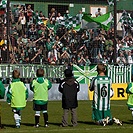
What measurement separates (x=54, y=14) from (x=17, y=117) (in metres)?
17.0

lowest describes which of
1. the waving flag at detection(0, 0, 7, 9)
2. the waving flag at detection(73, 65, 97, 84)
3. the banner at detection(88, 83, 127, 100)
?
the banner at detection(88, 83, 127, 100)

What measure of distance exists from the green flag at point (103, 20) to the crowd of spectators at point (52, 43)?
40 centimetres

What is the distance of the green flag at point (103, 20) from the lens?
33469mm

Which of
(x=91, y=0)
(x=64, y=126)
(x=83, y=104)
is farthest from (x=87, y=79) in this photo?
(x=64, y=126)

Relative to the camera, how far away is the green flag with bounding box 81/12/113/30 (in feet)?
110

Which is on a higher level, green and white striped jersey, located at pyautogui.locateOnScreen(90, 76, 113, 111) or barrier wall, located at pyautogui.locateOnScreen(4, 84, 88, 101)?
green and white striped jersey, located at pyautogui.locateOnScreen(90, 76, 113, 111)

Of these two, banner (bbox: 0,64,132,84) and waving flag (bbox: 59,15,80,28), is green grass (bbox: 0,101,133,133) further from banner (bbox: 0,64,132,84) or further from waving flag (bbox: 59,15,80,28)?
waving flag (bbox: 59,15,80,28)

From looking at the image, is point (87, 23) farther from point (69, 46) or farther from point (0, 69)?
point (0, 69)

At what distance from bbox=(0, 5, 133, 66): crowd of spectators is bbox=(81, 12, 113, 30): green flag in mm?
396

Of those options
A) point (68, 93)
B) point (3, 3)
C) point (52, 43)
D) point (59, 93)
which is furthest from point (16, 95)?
point (3, 3)

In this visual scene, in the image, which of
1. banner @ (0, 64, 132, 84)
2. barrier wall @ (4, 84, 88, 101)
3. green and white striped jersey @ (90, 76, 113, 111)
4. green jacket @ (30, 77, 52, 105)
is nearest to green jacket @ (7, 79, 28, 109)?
green jacket @ (30, 77, 52, 105)

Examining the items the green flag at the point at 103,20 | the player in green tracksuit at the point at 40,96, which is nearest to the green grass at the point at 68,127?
the player in green tracksuit at the point at 40,96

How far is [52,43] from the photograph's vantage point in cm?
3134

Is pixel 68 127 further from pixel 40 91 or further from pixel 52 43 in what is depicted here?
pixel 52 43
